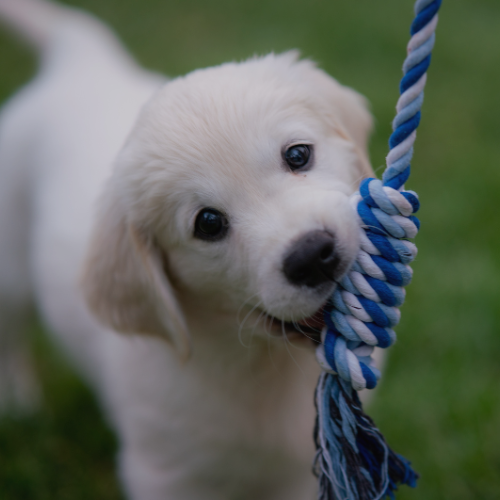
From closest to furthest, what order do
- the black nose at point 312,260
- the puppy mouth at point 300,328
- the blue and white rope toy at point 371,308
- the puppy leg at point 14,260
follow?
the blue and white rope toy at point 371,308 < the black nose at point 312,260 < the puppy mouth at point 300,328 < the puppy leg at point 14,260

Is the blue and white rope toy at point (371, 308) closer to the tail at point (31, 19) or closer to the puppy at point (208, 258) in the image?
the puppy at point (208, 258)

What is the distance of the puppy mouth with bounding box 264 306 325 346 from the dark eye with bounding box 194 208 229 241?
0.29 metres

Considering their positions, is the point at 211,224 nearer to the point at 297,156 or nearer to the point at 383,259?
the point at 297,156

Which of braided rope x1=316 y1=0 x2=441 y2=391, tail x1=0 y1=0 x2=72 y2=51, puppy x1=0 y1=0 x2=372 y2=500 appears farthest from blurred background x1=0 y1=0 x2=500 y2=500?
tail x1=0 y1=0 x2=72 y2=51

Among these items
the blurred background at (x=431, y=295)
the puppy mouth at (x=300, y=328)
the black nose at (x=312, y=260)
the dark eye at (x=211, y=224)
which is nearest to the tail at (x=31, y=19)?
the blurred background at (x=431, y=295)

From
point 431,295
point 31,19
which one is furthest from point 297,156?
point 31,19

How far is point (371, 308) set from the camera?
136 centimetres

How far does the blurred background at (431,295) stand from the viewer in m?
2.66

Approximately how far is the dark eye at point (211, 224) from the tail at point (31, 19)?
2279 mm

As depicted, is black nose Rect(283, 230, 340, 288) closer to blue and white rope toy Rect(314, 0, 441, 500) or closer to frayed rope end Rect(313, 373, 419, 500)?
blue and white rope toy Rect(314, 0, 441, 500)

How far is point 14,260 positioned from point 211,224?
179cm

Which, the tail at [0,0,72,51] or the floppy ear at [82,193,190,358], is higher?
the tail at [0,0,72,51]

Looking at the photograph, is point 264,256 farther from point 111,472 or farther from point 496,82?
point 496,82

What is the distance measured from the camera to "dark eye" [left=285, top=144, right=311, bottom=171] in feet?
5.68
